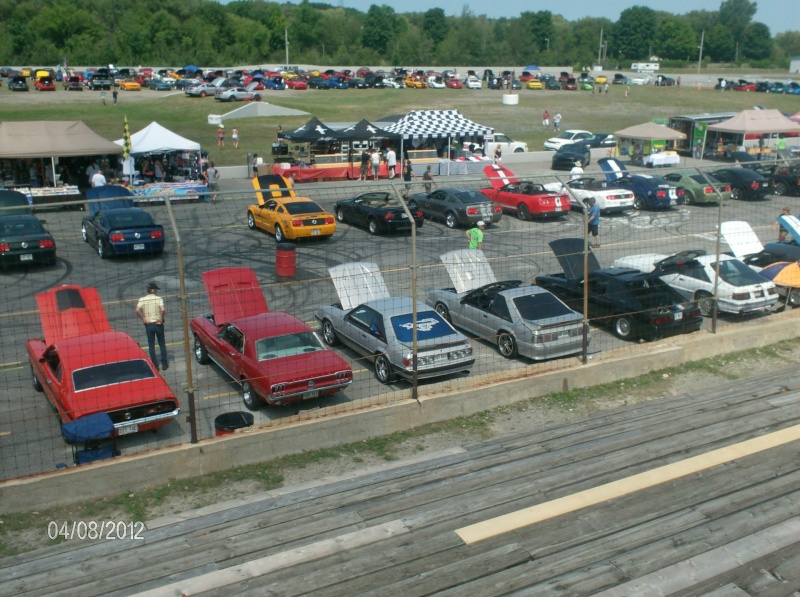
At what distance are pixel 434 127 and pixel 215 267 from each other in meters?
26.0

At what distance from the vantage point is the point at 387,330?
13070mm

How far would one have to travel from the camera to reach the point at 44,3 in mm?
118000

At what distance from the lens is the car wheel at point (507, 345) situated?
46.6 ft

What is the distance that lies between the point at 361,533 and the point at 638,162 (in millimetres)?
39096

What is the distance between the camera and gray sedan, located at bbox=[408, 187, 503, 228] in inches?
903

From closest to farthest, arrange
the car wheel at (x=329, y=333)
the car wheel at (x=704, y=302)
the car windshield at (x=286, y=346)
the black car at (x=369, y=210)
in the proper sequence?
the car windshield at (x=286, y=346) → the car wheel at (x=329, y=333) → the car wheel at (x=704, y=302) → the black car at (x=369, y=210)

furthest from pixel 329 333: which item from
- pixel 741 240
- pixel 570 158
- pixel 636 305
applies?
pixel 570 158

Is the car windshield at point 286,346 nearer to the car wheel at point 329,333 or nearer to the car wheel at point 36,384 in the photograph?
the car wheel at point 329,333

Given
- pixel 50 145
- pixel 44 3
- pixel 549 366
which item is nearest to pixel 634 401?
pixel 549 366

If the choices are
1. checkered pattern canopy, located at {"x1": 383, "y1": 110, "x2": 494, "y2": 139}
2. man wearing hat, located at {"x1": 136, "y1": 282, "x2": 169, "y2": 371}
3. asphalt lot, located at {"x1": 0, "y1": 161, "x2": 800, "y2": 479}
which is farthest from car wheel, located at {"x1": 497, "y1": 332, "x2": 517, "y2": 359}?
checkered pattern canopy, located at {"x1": 383, "y1": 110, "x2": 494, "y2": 139}

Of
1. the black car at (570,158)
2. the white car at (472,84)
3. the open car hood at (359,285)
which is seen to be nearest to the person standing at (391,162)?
the black car at (570,158)

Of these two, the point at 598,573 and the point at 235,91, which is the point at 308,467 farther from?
the point at 235,91

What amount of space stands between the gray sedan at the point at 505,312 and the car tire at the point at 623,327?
4.39 ft

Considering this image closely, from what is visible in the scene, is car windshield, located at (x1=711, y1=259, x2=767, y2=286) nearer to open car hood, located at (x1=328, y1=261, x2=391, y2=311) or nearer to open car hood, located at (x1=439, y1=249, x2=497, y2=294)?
open car hood, located at (x1=439, y1=249, x2=497, y2=294)
